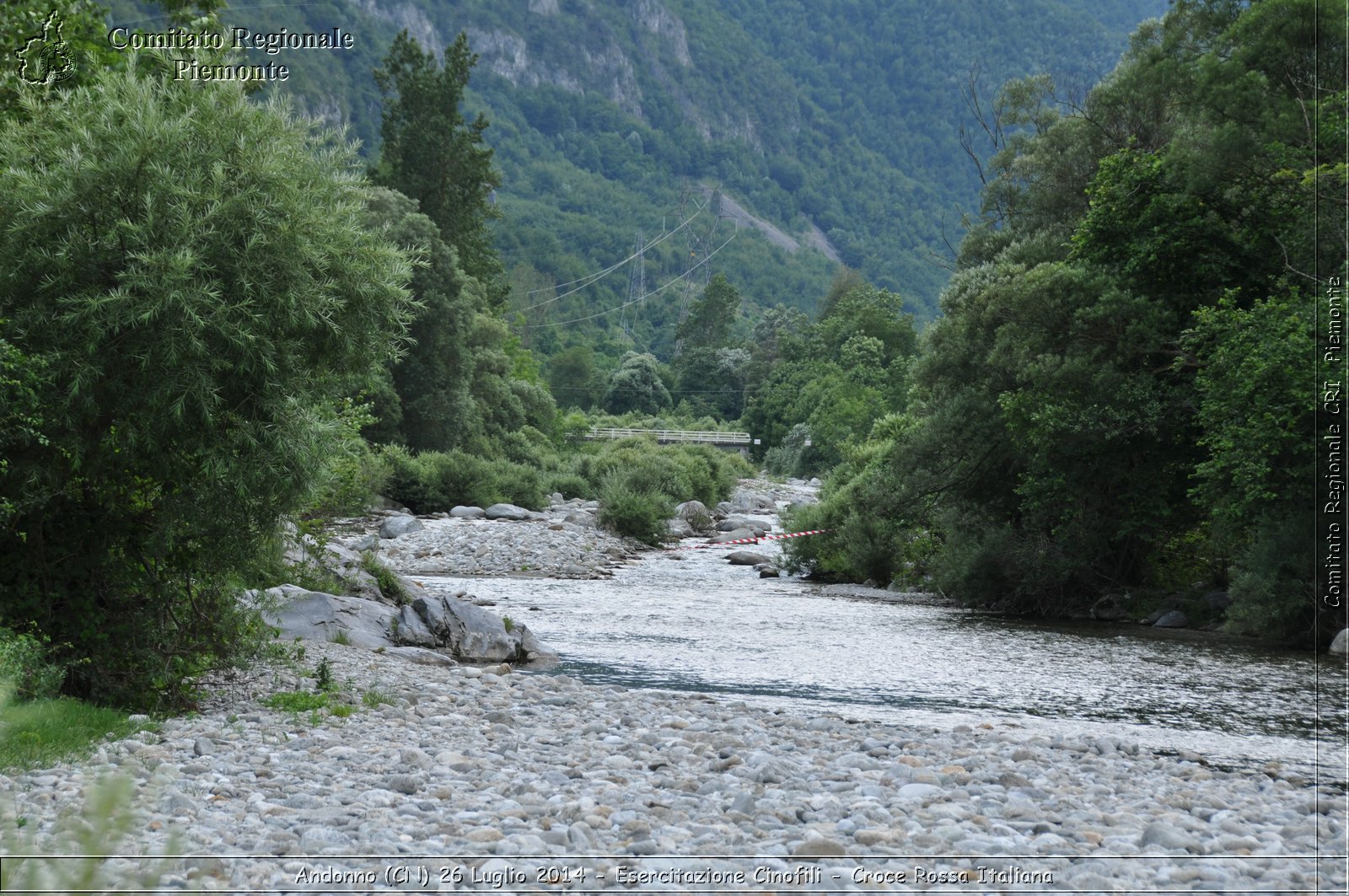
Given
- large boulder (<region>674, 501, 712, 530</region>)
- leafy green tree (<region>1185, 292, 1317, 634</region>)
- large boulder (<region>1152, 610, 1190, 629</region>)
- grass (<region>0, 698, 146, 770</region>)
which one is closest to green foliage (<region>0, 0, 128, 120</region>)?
grass (<region>0, 698, 146, 770</region>)

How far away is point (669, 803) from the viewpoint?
7.34 meters

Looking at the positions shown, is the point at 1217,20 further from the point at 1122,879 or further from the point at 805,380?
the point at 805,380

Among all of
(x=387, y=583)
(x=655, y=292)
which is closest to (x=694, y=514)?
(x=387, y=583)

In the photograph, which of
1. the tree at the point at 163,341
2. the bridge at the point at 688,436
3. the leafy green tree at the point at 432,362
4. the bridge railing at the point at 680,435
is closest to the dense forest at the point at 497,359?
the tree at the point at 163,341

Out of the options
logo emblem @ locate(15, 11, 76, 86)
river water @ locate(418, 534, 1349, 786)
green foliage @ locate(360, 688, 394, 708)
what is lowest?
river water @ locate(418, 534, 1349, 786)

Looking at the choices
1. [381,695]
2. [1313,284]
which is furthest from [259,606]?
[1313,284]

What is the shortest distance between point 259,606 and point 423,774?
14.1ft

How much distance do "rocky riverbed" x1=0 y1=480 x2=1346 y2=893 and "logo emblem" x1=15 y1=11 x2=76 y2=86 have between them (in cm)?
607

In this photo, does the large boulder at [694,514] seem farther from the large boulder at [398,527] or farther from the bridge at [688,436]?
the bridge at [688,436]

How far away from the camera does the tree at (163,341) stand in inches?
336

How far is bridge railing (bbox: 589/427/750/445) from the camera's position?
258 feet

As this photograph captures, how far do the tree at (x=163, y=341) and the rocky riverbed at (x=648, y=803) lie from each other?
136 cm

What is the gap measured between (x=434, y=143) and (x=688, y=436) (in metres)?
Result: 32.4

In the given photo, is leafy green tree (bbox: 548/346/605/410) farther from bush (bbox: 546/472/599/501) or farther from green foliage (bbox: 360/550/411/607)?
green foliage (bbox: 360/550/411/607)
